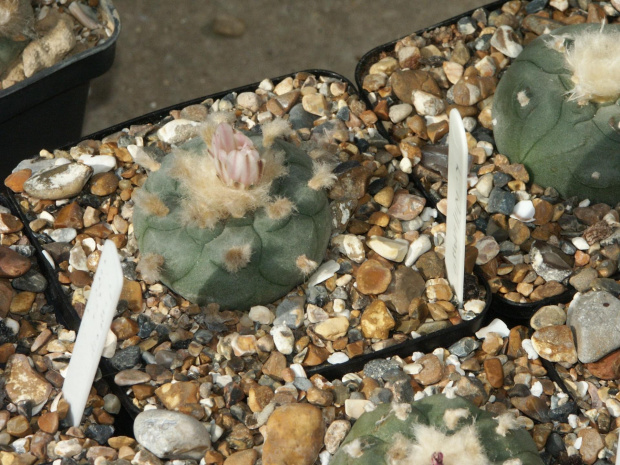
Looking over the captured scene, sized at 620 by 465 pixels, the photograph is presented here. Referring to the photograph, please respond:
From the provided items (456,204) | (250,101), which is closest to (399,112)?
(250,101)

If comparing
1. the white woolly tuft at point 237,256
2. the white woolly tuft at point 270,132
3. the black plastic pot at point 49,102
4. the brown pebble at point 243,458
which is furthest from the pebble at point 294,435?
the black plastic pot at point 49,102

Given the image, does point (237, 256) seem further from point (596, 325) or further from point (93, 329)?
→ point (596, 325)

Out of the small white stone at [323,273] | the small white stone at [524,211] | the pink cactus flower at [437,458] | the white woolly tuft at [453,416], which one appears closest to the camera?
the pink cactus flower at [437,458]

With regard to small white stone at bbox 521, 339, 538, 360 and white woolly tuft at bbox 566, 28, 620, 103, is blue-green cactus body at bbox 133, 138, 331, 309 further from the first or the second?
white woolly tuft at bbox 566, 28, 620, 103

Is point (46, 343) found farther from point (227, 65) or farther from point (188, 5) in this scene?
point (188, 5)

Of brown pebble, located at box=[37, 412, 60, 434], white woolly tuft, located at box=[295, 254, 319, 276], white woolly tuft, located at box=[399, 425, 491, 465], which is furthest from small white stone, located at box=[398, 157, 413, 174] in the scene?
brown pebble, located at box=[37, 412, 60, 434]

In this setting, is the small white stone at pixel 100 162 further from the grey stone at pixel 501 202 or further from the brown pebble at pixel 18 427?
the grey stone at pixel 501 202
